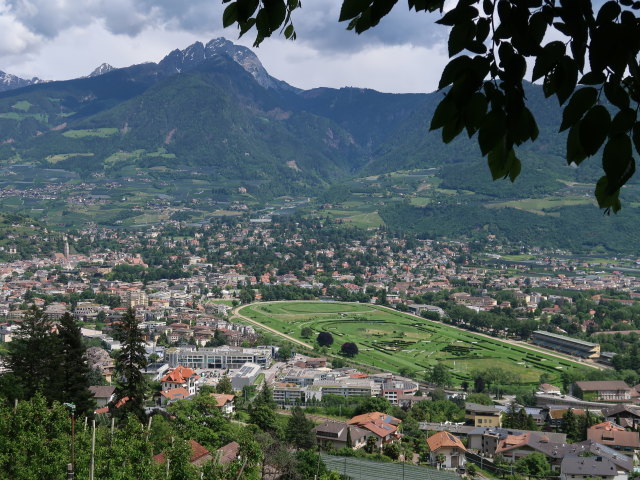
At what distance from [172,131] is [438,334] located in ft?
238

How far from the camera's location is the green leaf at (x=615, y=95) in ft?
2.69

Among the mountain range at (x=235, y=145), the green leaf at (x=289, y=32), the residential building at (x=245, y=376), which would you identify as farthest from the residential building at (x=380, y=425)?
the mountain range at (x=235, y=145)

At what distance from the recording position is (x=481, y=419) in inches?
727

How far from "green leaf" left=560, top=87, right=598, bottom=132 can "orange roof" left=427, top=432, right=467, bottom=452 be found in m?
15.3

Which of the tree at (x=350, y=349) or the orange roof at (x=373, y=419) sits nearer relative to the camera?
the orange roof at (x=373, y=419)

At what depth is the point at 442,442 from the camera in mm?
15391

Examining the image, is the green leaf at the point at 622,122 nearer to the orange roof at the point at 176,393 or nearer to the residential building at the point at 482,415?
the residential building at the point at 482,415

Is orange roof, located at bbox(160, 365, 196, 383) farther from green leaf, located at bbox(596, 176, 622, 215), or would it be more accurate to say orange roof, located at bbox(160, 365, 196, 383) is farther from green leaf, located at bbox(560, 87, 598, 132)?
green leaf, located at bbox(560, 87, 598, 132)

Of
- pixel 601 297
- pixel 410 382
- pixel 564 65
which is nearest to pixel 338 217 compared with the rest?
pixel 601 297

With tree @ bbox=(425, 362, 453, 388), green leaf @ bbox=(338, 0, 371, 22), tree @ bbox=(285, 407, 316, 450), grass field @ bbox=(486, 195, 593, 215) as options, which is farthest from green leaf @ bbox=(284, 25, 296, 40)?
grass field @ bbox=(486, 195, 593, 215)

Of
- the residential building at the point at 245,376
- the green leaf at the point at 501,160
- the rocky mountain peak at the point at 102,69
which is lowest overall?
the residential building at the point at 245,376

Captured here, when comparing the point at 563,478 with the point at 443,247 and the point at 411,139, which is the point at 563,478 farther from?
the point at 411,139

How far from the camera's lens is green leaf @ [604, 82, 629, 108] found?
0.82 m

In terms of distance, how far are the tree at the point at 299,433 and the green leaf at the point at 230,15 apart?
1410 centimetres
